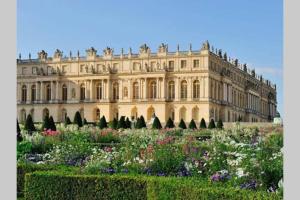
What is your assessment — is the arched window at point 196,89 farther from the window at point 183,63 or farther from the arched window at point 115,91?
the arched window at point 115,91

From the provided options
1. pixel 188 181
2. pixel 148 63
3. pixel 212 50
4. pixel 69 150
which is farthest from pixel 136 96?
pixel 188 181

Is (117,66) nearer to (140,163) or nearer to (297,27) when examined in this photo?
(140,163)

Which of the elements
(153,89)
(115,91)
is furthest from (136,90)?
(115,91)

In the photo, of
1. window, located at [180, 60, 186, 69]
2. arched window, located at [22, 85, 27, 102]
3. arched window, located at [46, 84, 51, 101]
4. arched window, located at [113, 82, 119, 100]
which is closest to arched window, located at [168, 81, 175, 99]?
window, located at [180, 60, 186, 69]

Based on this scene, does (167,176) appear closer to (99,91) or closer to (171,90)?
(171,90)

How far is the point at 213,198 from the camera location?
4.10 m

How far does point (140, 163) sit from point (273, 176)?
5.60 ft

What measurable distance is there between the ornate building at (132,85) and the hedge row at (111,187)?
3466 centimetres

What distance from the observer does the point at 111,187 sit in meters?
5.34

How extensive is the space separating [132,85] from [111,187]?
3738 centimetres

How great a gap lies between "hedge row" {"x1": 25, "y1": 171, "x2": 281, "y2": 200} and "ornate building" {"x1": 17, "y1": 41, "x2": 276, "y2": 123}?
1365 inches

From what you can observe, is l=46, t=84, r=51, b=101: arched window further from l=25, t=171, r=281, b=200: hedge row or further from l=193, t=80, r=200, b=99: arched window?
l=25, t=171, r=281, b=200: hedge row

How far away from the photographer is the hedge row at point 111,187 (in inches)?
176

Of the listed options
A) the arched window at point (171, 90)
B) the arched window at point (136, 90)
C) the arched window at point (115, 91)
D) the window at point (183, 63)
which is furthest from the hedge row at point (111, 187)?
the arched window at point (115, 91)
